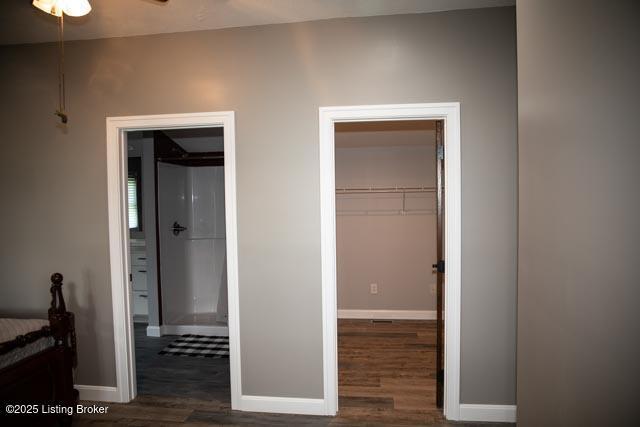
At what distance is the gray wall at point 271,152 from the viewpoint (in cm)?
228

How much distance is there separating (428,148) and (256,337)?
3.10 m

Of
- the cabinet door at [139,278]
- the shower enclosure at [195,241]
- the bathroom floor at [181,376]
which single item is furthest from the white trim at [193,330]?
the cabinet door at [139,278]

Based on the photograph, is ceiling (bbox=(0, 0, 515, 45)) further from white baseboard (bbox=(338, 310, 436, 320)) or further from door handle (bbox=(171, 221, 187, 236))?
Result: white baseboard (bbox=(338, 310, 436, 320))

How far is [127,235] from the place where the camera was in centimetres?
264

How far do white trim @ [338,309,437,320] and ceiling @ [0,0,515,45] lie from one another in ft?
11.2

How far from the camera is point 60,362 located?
2.17 meters

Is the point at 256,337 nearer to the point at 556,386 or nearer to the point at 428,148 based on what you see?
the point at 556,386

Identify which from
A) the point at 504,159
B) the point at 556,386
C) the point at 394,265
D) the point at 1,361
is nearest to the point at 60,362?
the point at 1,361

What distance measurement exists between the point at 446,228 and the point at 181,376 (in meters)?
2.58

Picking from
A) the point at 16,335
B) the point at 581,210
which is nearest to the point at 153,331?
the point at 16,335

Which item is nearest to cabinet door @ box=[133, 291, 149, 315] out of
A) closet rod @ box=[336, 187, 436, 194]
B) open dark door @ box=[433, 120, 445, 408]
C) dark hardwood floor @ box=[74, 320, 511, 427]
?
dark hardwood floor @ box=[74, 320, 511, 427]

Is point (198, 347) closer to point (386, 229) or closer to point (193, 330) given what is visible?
point (193, 330)

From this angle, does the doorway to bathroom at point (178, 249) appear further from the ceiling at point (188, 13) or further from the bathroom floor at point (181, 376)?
the ceiling at point (188, 13)

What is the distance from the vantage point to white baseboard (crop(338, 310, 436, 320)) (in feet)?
14.4
